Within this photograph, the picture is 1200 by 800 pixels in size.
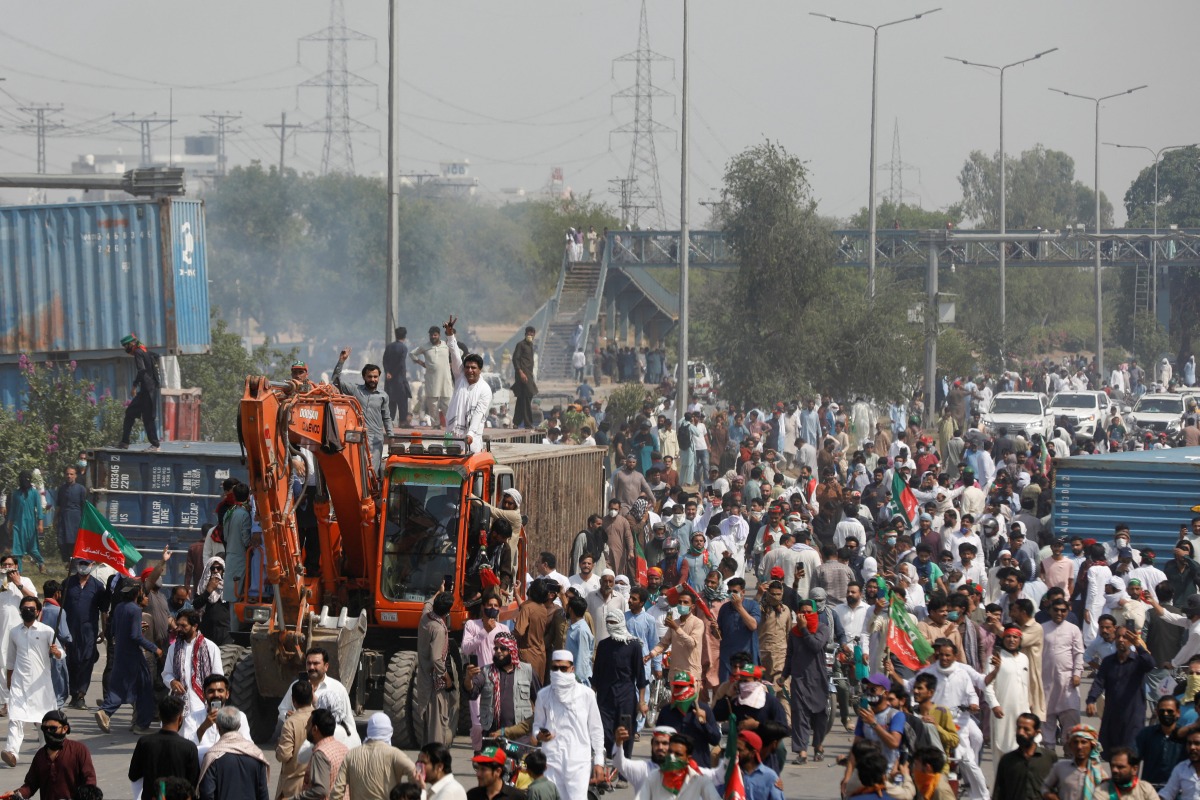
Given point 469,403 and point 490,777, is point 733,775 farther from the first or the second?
point 469,403

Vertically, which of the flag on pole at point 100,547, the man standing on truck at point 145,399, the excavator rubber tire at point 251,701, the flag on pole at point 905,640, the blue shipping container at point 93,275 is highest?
the blue shipping container at point 93,275

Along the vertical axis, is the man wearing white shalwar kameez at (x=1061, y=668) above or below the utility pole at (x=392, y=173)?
below

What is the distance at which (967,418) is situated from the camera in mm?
38531

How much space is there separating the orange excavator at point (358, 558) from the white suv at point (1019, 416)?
24.2m

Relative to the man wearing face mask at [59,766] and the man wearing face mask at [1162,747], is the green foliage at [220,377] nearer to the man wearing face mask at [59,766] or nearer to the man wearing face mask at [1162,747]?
the man wearing face mask at [59,766]

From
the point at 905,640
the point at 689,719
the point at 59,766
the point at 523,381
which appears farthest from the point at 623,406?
the point at 59,766

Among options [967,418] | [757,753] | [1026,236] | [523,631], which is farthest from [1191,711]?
[1026,236]

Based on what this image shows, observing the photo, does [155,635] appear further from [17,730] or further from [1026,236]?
[1026,236]

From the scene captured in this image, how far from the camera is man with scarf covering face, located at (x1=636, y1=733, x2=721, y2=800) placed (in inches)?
363

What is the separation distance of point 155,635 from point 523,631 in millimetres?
3216

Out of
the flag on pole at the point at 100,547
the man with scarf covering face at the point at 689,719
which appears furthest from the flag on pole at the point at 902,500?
the man with scarf covering face at the point at 689,719

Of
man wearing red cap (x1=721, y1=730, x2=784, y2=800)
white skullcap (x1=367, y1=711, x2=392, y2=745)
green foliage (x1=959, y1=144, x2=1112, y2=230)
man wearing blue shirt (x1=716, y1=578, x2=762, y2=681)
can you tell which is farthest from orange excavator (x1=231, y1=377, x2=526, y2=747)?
green foliage (x1=959, y1=144, x2=1112, y2=230)

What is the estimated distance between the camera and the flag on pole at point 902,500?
2233cm

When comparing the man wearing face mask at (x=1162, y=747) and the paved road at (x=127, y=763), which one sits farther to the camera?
the paved road at (x=127, y=763)
